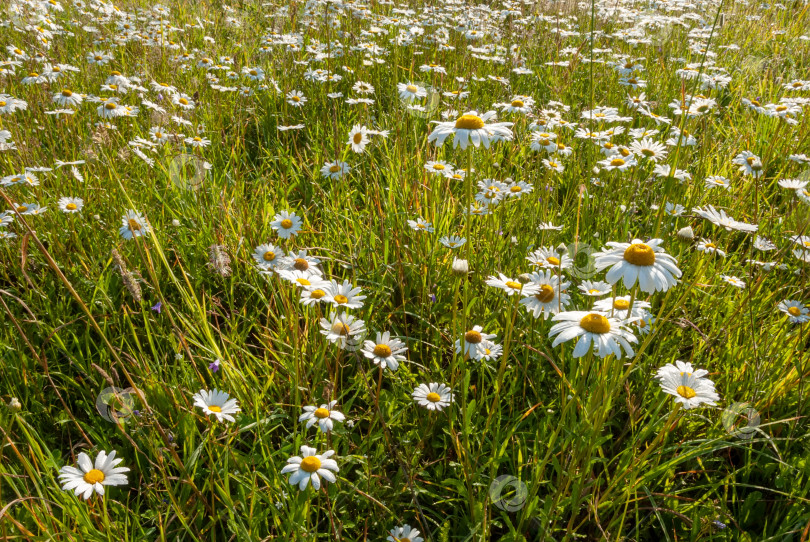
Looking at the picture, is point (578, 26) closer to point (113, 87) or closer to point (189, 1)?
point (189, 1)

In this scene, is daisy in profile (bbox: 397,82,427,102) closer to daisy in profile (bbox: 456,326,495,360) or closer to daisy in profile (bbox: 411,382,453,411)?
daisy in profile (bbox: 456,326,495,360)

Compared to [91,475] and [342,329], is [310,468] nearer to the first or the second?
[342,329]

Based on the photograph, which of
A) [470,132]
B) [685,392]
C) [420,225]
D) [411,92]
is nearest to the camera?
[685,392]

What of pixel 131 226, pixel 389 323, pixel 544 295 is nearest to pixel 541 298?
pixel 544 295

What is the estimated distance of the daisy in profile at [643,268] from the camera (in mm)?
1033

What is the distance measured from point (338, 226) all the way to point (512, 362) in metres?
0.95

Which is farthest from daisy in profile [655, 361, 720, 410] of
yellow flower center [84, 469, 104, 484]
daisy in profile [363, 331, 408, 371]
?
yellow flower center [84, 469, 104, 484]

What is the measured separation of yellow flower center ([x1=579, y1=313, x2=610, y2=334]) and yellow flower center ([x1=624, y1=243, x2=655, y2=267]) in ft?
0.43

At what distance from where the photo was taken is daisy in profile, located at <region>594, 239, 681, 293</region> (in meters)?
1.03

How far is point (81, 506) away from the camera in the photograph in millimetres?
1211

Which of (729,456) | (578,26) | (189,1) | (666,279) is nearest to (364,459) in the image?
(666,279)

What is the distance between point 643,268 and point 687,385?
0.40 metres

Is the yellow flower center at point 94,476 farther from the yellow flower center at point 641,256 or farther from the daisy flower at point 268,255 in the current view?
the yellow flower center at point 641,256

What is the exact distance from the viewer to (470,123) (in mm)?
1390
